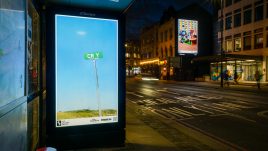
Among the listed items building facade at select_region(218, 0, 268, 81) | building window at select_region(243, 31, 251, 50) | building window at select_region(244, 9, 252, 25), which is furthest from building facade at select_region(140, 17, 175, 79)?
building window at select_region(244, 9, 252, 25)

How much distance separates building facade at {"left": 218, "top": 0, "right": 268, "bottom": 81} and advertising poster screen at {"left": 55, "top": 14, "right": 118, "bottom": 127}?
32.7 m

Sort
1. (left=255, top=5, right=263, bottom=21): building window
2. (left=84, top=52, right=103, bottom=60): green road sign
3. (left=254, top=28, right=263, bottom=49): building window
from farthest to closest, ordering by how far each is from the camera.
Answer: (left=254, top=28, right=263, bottom=49): building window, (left=255, top=5, right=263, bottom=21): building window, (left=84, top=52, right=103, bottom=60): green road sign

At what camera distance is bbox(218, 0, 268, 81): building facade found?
130 ft

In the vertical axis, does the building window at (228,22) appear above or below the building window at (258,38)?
above

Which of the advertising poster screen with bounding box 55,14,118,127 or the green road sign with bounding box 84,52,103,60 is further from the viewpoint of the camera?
the green road sign with bounding box 84,52,103,60

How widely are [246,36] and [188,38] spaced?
15671mm

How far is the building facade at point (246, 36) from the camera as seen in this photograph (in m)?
39.7

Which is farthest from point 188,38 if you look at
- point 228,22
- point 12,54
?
point 12,54

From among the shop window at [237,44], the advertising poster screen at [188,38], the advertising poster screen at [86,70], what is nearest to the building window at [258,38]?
the shop window at [237,44]

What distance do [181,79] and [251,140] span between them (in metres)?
49.8

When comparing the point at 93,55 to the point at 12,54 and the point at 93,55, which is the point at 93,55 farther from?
the point at 12,54

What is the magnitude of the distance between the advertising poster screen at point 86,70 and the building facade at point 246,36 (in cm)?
3270

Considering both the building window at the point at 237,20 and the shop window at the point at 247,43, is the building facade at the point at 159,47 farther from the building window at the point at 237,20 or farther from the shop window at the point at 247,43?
the shop window at the point at 247,43

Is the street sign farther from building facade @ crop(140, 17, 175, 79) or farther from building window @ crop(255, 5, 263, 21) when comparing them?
building facade @ crop(140, 17, 175, 79)
